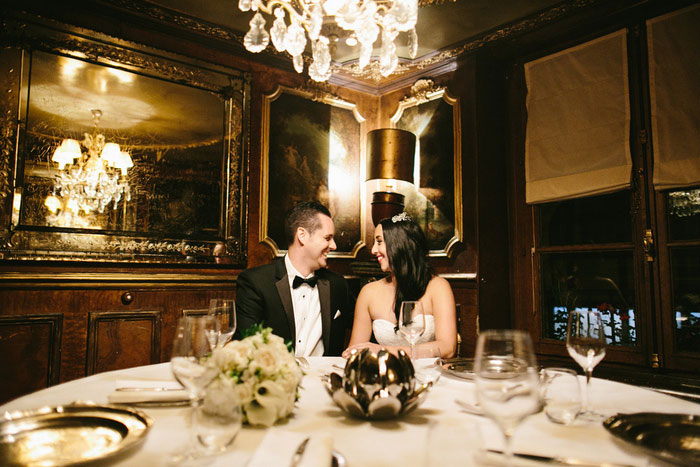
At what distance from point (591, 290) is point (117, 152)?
3.69 metres

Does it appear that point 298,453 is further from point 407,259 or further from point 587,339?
point 407,259

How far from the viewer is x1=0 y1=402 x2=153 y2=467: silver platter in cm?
83

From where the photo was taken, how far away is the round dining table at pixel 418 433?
84 centimetres

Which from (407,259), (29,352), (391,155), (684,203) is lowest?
(29,352)

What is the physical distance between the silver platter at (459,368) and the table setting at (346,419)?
0.14 meters

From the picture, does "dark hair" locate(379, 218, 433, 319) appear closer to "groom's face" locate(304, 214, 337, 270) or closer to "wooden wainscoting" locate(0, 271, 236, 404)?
"groom's face" locate(304, 214, 337, 270)

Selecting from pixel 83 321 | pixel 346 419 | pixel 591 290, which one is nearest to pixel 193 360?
pixel 346 419

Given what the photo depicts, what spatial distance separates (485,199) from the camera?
159 inches

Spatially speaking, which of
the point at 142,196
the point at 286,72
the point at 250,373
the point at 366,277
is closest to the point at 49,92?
the point at 142,196

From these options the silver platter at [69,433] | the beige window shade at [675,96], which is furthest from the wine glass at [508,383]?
the beige window shade at [675,96]

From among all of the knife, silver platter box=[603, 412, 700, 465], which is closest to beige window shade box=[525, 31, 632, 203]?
silver platter box=[603, 412, 700, 465]

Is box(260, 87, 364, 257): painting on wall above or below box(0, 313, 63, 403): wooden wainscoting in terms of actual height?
above

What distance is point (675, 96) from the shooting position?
3.17 meters

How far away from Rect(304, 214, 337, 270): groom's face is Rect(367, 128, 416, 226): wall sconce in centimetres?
109
